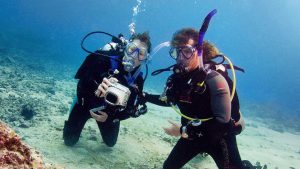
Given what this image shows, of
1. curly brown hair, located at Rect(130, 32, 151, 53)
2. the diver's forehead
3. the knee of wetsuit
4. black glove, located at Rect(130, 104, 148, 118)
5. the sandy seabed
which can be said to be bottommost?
the sandy seabed

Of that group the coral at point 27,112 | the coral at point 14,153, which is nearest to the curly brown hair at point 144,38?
the coral at point 14,153

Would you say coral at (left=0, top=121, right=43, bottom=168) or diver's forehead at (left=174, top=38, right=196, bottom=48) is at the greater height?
diver's forehead at (left=174, top=38, right=196, bottom=48)

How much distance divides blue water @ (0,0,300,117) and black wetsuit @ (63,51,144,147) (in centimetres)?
2838

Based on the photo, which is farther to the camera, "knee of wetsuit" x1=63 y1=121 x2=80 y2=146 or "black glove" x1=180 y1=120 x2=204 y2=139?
"knee of wetsuit" x1=63 y1=121 x2=80 y2=146

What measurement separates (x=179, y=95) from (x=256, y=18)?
97.3 metres

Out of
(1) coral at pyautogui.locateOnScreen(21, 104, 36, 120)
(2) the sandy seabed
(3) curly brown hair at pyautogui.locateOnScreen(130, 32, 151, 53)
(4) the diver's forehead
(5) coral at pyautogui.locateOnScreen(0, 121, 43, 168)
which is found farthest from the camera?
(1) coral at pyautogui.locateOnScreen(21, 104, 36, 120)

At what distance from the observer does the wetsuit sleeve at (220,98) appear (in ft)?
13.4

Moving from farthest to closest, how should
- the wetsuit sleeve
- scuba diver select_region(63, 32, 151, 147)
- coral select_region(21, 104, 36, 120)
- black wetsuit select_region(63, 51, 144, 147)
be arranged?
coral select_region(21, 104, 36, 120) < black wetsuit select_region(63, 51, 144, 147) < scuba diver select_region(63, 32, 151, 147) < the wetsuit sleeve

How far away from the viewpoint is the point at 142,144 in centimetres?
744

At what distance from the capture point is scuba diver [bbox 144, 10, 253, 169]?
413 centimetres

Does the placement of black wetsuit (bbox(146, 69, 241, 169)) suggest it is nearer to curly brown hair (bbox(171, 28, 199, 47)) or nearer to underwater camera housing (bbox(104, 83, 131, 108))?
curly brown hair (bbox(171, 28, 199, 47))

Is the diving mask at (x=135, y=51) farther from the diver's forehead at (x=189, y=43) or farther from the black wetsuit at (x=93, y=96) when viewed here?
the diver's forehead at (x=189, y=43)

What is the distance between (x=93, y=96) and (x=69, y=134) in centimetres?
119

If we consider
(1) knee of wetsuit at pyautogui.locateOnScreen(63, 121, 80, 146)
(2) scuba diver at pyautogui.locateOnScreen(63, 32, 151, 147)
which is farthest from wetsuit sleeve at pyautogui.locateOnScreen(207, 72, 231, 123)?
(1) knee of wetsuit at pyautogui.locateOnScreen(63, 121, 80, 146)
